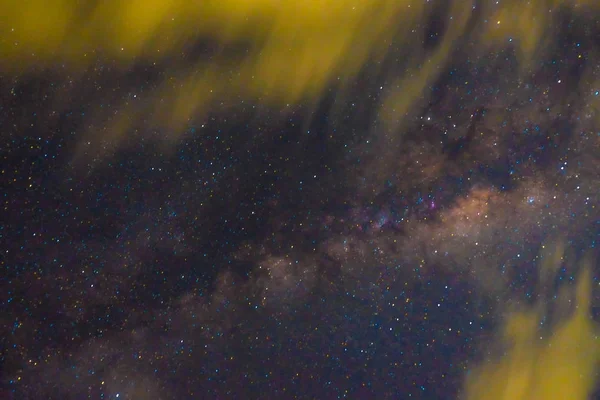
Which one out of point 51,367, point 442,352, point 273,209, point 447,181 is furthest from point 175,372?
point 447,181

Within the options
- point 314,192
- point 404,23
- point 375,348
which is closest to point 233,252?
point 314,192

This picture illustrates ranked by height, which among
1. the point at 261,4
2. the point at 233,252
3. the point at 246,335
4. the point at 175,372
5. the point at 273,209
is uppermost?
the point at 261,4

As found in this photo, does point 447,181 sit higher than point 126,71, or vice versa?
point 126,71

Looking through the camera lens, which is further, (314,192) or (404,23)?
(314,192)

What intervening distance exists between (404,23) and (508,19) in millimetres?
737

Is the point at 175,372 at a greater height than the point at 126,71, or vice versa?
the point at 126,71

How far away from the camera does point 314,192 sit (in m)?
3.59

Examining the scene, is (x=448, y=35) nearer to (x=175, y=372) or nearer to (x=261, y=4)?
(x=261, y=4)

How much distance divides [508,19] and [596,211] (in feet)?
5.11

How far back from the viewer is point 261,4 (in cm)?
336

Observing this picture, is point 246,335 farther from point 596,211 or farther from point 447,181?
point 596,211

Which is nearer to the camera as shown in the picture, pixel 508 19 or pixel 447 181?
pixel 508 19

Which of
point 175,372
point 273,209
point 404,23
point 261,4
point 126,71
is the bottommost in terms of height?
point 175,372

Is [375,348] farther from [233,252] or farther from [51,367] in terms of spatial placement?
[51,367]
